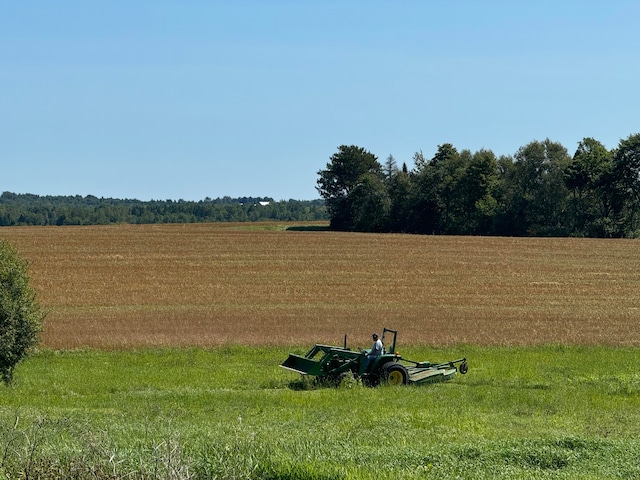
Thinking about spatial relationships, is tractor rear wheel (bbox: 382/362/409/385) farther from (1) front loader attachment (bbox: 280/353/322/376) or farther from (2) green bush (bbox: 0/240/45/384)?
(2) green bush (bbox: 0/240/45/384)

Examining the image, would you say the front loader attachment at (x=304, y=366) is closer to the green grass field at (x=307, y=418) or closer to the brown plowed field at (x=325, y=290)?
the green grass field at (x=307, y=418)

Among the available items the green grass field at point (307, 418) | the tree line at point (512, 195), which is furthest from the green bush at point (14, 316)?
the tree line at point (512, 195)

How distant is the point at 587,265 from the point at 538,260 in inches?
145

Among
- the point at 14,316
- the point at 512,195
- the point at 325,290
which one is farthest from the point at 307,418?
the point at 512,195

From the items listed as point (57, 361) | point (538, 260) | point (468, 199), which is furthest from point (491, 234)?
point (57, 361)

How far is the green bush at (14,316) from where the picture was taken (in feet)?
68.7

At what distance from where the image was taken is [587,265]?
5653 cm

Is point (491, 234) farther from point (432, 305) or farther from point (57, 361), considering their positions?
point (57, 361)

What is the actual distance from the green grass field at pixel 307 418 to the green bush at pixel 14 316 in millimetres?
822

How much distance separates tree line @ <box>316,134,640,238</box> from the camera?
88.5 metres

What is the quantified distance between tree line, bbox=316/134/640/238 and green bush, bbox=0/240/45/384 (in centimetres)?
7635

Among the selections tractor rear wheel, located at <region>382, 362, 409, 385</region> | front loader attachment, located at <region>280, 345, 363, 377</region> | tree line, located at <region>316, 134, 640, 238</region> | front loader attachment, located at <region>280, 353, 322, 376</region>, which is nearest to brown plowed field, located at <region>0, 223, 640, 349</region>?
front loader attachment, located at <region>280, 353, 322, 376</region>

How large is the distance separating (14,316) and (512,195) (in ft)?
266

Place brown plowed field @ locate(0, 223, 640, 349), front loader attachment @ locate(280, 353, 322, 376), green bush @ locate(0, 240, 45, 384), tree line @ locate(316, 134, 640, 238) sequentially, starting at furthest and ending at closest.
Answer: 1. tree line @ locate(316, 134, 640, 238)
2. brown plowed field @ locate(0, 223, 640, 349)
3. front loader attachment @ locate(280, 353, 322, 376)
4. green bush @ locate(0, 240, 45, 384)
